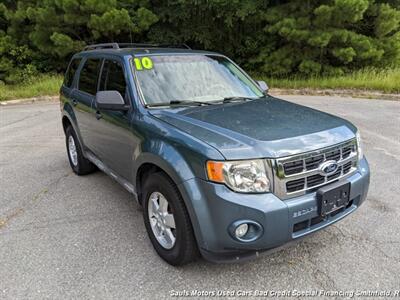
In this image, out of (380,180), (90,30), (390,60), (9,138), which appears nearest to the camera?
(380,180)

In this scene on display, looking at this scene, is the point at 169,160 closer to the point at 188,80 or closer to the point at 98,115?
the point at 188,80

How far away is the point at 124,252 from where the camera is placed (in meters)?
3.12

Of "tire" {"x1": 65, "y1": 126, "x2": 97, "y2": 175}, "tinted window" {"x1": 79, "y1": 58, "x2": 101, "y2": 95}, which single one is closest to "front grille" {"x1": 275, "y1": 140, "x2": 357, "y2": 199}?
"tinted window" {"x1": 79, "y1": 58, "x2": 101, "y2": 95}

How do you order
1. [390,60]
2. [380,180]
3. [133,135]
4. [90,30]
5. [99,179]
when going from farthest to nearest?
[90,30]
[390,60]
[99,179]
[380,180]
[133,135]

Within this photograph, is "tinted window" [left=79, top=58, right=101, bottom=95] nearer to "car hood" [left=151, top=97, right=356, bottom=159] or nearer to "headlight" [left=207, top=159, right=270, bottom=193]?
"car hood" [left=151, top=97, right=356, bottom=159]

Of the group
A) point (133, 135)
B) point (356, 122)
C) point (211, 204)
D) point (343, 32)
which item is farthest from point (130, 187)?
point (343, 32)

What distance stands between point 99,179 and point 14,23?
1494 centimetres

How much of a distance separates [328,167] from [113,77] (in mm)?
2417

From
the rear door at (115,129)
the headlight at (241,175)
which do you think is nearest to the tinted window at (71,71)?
the rear door at (115,129)

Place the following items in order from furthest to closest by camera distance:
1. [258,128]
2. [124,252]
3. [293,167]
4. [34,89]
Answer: [34,89]
[124,252]
[258,128]
[293,167]

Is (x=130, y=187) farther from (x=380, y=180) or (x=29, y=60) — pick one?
(x=29, y=60)

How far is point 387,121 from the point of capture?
779cm

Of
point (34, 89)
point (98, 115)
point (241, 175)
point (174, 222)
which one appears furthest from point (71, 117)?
point (34, 89)

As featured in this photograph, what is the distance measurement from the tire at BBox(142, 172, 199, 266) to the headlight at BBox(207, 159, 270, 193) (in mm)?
411
